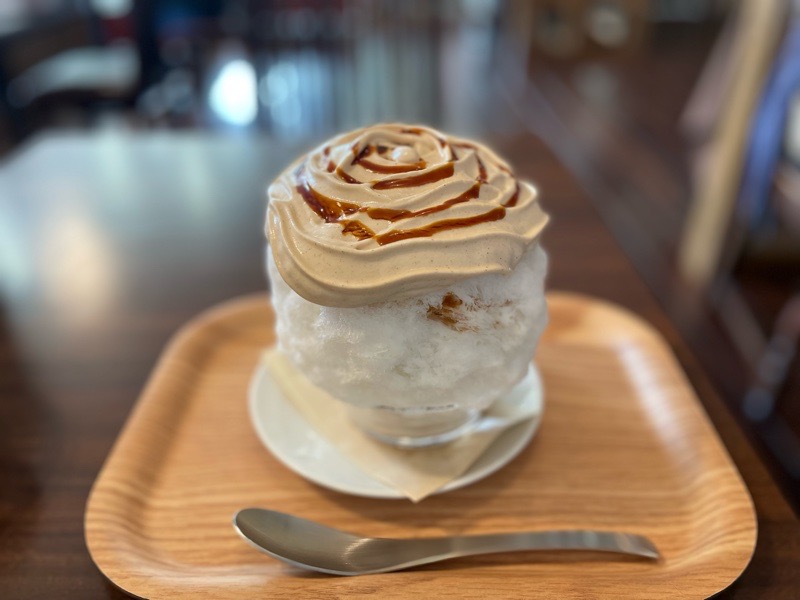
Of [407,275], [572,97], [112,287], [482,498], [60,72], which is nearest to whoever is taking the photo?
[407,275]

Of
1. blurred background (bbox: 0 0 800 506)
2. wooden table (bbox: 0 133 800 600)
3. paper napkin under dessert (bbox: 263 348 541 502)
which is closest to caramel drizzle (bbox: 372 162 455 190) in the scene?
paper napkin under dessert (bbox: 263 348 541 502)

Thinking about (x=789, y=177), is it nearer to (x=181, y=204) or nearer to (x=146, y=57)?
(x=181, y=204)

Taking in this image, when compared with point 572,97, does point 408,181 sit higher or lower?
higher

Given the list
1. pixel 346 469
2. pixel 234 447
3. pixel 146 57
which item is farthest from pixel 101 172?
pixel 146 57

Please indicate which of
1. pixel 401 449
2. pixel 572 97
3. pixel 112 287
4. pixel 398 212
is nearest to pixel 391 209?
pixel 398 212

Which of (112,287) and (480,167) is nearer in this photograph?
(480,167)

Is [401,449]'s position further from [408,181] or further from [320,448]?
[408,181]

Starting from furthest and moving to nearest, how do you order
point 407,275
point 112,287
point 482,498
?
point 112,287, point 482,498, point 407,275

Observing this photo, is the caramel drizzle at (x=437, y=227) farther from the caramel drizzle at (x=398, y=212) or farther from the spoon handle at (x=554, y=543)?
the spoon handle at (x=554, y=543)
